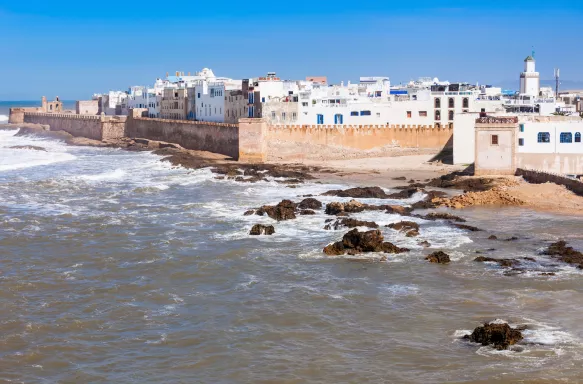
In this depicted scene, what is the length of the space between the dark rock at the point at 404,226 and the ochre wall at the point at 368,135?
71.6 ft

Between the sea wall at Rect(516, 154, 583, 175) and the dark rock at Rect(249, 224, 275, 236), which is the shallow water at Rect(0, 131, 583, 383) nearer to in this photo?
the dark rock at Rect(249, 224, 275, 236)

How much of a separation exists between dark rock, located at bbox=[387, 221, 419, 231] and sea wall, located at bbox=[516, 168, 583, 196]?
692 centimetres

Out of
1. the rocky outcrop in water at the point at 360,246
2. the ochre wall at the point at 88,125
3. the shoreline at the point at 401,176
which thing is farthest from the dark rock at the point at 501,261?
the ochre wall at the point at 88,125

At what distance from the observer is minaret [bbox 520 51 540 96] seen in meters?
62.1

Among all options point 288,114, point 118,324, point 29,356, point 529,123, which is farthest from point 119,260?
point 288,114

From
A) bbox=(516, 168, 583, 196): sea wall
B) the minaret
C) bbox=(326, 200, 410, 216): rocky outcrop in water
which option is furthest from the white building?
bbox=(326, 200, 410, 216): rocky outcrop in water

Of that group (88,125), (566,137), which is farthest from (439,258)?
(88,125)

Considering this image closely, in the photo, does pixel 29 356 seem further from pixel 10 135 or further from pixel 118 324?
pixel 10 135

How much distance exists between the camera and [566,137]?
1254 inches

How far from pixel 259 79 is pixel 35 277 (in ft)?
114

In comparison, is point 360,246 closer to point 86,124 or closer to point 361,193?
point 361,193

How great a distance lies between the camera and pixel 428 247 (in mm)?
18672

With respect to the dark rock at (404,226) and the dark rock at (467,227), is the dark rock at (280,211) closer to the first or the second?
the dark rock at (404,226)

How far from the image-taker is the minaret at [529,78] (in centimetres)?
6206
